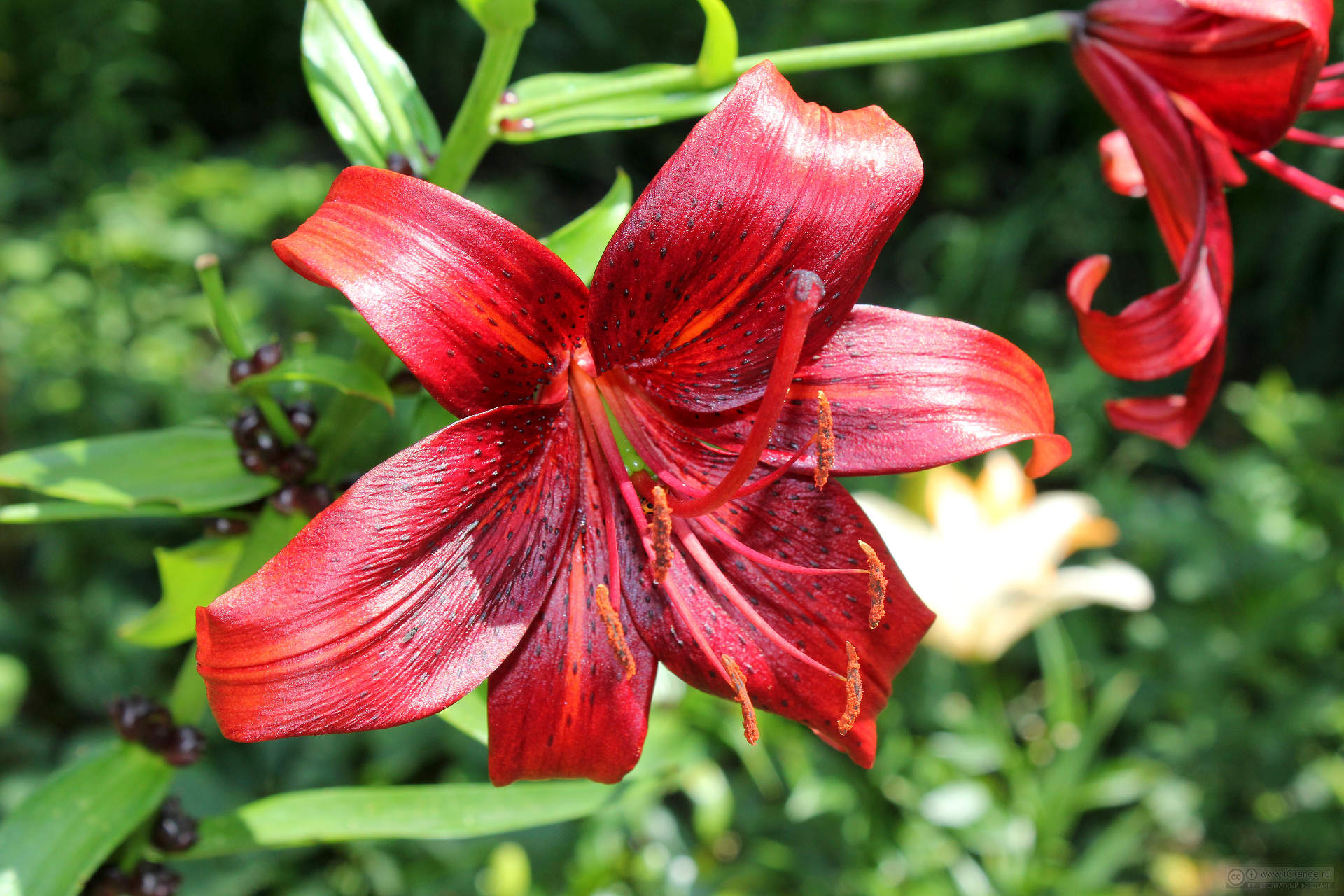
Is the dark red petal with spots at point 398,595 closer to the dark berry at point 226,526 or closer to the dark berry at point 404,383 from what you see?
the dark berry at point 404,383

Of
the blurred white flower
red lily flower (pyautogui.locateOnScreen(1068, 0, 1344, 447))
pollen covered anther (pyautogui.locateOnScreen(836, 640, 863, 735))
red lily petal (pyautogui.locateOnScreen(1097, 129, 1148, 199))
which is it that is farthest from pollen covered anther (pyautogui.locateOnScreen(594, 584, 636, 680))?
the blurred white flower

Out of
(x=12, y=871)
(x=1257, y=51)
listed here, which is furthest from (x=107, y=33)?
(x=1257, y=51)

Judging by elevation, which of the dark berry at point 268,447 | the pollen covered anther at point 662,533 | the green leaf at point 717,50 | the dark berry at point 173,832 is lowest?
the dark berry at point 173,832

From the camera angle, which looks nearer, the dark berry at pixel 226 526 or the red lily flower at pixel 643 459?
the red lily flower at pixel 643 459

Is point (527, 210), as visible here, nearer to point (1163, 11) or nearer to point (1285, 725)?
point (1285, 725)

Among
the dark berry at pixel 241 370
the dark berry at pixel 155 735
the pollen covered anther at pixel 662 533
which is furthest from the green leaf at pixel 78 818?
the pollen covered anther at pixel 662 533
